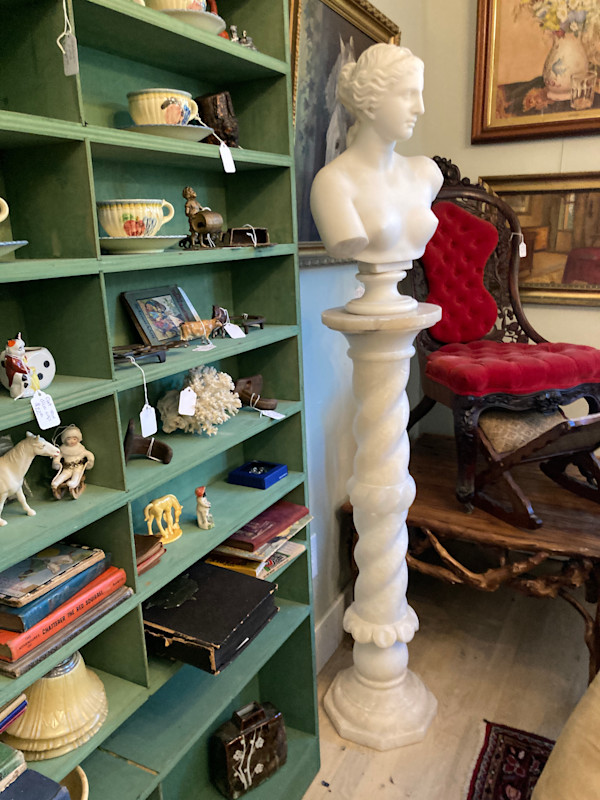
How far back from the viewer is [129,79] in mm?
1289

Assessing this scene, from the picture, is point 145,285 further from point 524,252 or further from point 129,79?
point 524,252

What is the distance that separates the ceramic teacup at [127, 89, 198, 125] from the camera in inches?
45.7

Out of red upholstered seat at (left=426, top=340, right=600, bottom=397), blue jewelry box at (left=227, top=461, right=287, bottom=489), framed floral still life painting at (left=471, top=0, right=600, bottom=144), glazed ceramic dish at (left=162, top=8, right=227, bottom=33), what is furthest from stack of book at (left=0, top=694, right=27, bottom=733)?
framed floral still life painting at (left=471, top=0, right=600, bottom=144)

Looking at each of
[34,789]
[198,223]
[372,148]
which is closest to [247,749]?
[34,789]

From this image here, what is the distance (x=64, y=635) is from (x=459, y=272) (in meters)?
2.10

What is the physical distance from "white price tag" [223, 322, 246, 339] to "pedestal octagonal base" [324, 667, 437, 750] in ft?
3.85

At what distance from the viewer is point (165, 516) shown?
4.40 feet

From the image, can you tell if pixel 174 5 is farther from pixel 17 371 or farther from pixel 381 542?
pixel 381 542

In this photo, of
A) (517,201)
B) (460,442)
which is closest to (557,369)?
(460,442)

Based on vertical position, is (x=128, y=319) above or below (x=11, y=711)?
above

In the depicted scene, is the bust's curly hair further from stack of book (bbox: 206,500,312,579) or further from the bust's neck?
stack of book (bbox: 206,500,312,579)

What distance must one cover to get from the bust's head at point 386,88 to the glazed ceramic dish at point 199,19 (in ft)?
1.13

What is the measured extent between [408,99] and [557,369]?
1.08 m

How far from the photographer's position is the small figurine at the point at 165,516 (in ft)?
4.29
